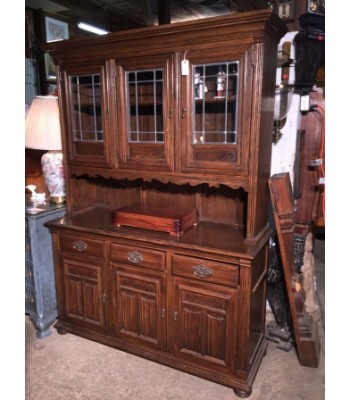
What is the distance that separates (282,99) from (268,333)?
1503 mm

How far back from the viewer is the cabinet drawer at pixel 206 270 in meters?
1.72

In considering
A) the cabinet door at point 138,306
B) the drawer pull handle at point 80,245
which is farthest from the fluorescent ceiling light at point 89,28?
the cabinet door at point 138,306

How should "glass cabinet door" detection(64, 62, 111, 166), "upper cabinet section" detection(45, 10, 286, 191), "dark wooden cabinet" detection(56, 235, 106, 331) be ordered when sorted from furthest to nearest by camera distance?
"dark wooden cabinet" detection(56, 235, 106, 331), "glass cabinet door" detection(64, 62, 111, 166), "upper cabinet section" detection(45, 10, 286, 191)

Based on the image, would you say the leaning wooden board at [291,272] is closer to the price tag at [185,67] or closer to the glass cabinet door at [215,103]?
the glass cabinet door at [215,103]

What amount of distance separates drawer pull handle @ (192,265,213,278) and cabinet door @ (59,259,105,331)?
66 cm

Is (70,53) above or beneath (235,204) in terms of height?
above

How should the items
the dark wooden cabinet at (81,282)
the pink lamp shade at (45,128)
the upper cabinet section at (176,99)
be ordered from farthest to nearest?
the pink lamp shade at (45,128)
the dark wooden cabinet at (81,282)
the upper cabinet section at (176,99)

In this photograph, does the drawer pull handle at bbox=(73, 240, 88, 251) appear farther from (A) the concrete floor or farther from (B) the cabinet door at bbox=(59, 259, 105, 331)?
(A) the concrete floor

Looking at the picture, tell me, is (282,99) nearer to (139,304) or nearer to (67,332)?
(139,304)

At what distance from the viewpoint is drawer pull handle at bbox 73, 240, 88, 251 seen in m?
2.14

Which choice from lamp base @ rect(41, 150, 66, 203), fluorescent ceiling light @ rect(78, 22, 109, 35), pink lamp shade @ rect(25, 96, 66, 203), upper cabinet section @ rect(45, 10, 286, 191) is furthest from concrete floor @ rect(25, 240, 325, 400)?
fluorescent ceiling light @ rect(78, 22, 109, 35)

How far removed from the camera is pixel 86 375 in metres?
1.98

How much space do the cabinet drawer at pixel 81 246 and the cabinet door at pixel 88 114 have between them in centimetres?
48

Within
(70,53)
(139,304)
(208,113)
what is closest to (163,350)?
(139,304)
